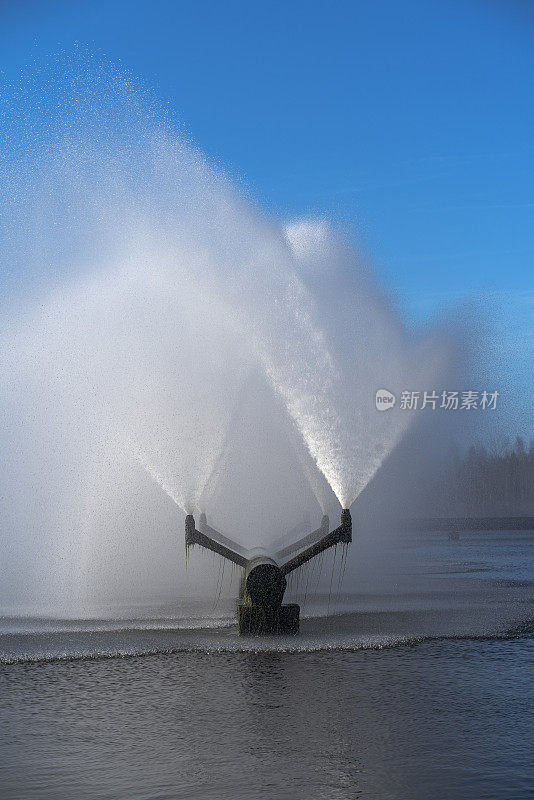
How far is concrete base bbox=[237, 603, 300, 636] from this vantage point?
25.8 meters

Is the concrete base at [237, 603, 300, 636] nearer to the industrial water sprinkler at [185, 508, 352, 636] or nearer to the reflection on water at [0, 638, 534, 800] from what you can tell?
the industrial water sprinkler at [185, 508, 352, 636]

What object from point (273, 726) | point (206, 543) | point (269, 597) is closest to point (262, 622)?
point (269, 597)

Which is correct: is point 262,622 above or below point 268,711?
above

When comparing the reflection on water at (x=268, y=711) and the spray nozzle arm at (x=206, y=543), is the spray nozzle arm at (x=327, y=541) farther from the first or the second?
the reflection on water at (x=268, y=711)

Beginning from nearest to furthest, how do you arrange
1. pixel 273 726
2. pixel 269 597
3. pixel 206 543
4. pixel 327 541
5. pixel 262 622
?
1. pixel 273 726
2. pixel 262 622
3. pixel 269 597
4. pixel 327 541
5. pixel 206 543

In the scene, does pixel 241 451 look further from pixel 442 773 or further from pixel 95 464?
pixel 442 773

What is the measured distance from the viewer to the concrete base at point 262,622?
84.6 feet

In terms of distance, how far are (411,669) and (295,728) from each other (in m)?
5.80

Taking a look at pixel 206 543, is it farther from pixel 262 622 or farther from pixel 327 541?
pixel 327 541

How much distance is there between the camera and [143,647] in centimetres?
2373

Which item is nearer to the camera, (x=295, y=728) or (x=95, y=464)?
(x=295, y=728)

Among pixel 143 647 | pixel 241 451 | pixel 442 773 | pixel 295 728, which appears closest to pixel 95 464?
pixel 241 451

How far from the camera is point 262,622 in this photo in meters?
25.8

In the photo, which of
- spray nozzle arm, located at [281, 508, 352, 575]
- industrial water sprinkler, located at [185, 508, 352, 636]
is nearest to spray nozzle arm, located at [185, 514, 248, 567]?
industrial water sprinkler, located at [185, 508, 352, 636]
